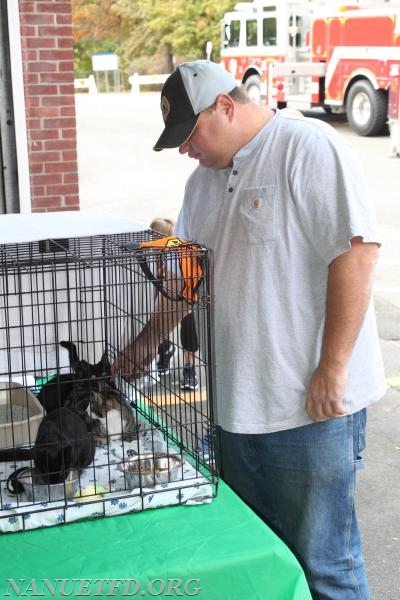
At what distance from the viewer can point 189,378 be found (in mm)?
2484

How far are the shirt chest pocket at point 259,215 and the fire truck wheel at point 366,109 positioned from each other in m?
17.5

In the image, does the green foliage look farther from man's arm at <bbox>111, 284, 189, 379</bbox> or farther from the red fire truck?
man's arm at <bbox>111, 284, 189, 379</bbox>

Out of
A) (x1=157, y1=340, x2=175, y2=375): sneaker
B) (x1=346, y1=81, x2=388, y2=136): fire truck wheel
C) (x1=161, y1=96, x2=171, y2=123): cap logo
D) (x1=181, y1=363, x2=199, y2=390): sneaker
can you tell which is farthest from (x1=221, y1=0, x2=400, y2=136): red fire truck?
(x1=181, y1=363, x2=199, y2=390): sneaker

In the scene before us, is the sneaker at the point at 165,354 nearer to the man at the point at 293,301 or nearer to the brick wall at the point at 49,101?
the man at the point at 293,301

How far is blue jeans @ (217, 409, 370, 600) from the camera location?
2410 millimetres

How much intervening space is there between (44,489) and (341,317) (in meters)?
0.91

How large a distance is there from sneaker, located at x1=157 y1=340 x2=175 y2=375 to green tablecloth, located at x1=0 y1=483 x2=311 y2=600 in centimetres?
58

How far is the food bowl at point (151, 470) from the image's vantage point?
7.29 ft

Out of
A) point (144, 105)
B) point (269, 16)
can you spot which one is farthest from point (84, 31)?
point (269, 16)

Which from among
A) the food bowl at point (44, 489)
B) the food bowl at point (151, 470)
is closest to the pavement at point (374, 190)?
the food bowl at point (151, 470)

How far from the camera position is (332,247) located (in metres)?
2.27

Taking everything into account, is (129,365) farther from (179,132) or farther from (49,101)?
(49,101)

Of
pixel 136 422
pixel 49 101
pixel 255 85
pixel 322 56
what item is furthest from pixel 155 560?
pixel 255 85

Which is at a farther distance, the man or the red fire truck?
the red fire truck
